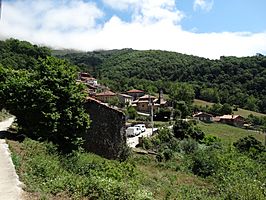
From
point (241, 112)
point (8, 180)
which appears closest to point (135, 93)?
point (241, 112)

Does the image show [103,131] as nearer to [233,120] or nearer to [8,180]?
[8,180]

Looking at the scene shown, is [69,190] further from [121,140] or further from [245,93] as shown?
[245,93]

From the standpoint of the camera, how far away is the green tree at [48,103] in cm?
1641

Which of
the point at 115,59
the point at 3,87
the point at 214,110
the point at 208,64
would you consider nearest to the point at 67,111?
the point at 3,87

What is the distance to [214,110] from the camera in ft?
278

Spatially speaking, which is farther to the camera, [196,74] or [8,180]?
[196,74]

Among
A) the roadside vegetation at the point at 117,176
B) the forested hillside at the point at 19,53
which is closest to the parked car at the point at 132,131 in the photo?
the roadside vegetation at the point at 117,176

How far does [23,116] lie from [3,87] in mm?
1840

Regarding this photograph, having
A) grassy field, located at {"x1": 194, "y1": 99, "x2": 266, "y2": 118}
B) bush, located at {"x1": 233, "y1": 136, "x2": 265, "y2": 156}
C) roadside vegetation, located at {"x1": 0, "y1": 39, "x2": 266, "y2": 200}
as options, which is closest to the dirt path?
roadside vegetation, located at {"x1": 0, "y1": 39, "x2": 266, "y2": 200}

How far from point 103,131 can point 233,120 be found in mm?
57771

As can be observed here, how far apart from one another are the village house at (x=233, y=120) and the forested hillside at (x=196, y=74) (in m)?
16.3

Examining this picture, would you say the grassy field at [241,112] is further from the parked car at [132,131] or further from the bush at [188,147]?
the bush at [188,147]

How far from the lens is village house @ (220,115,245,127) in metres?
75.0

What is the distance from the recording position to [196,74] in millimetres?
118625
